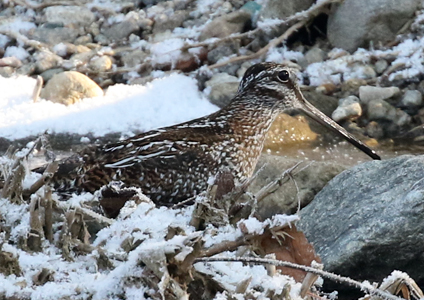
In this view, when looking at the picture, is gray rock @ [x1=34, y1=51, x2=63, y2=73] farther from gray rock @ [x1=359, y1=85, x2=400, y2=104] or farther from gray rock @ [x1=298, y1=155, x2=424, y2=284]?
gray rock @ [x1=298, y1=155, x2=424, y2=284]

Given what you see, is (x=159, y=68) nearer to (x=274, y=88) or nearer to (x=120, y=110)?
(x=120, y=110)

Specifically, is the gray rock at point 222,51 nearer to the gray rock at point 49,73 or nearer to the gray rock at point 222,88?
the gray rock at point 222,88

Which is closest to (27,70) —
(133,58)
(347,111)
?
(133,58)

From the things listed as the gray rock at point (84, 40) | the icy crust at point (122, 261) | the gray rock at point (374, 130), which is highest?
the icy crust at point (122, 261)

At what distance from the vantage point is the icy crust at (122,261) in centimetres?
191

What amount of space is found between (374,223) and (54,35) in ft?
A: 17.1

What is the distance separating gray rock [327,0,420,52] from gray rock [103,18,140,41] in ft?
6.69

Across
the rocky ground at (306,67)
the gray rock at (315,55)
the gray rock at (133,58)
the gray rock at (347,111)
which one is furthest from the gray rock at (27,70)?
the gray rock at (347,111)

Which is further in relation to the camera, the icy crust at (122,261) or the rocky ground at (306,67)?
the rocky ground at (306,67)

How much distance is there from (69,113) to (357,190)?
3147mm

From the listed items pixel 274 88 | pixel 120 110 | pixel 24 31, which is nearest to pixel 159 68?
pixel 120 110

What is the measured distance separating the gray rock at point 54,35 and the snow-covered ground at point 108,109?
959 millimetres

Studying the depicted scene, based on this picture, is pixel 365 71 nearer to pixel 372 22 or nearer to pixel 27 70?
pixel 372 22

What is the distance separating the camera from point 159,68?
768cm
